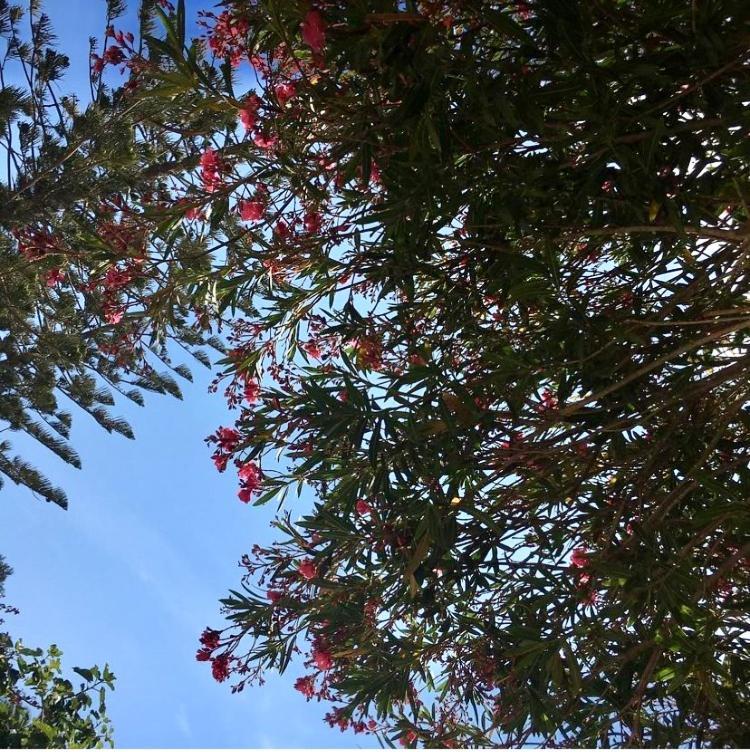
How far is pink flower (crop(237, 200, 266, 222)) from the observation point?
10.0ft

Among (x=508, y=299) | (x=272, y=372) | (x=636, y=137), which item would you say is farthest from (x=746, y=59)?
(x=272, y=372)

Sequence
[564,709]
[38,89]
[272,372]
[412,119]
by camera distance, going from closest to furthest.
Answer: [412,119] < [564,709] < [272,372] < [38,89]

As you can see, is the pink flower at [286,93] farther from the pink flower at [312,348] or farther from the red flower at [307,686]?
the red flower at [307,686]

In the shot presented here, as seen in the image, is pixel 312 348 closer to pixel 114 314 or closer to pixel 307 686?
pixel 114 314

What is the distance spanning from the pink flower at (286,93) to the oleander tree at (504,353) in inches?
0.5

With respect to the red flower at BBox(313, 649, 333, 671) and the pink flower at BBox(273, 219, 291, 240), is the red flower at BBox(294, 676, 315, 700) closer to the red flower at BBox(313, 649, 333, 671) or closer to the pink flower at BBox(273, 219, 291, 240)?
the red flower at BBox(313, 649, 333, 671)

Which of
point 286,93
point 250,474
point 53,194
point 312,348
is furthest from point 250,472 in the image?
point 53,194

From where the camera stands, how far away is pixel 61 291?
6.93 m

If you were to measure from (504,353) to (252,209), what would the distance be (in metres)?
1.21

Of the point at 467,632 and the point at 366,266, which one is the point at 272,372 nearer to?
the point at 366,266

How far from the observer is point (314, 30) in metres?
2.15

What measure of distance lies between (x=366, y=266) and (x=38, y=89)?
5120 mm

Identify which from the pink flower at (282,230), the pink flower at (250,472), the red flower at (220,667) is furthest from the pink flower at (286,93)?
the red flower at (220,667)

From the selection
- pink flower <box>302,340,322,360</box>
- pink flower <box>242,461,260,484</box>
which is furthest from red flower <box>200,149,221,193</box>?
pink flower <box>242,461,260,484</box>
